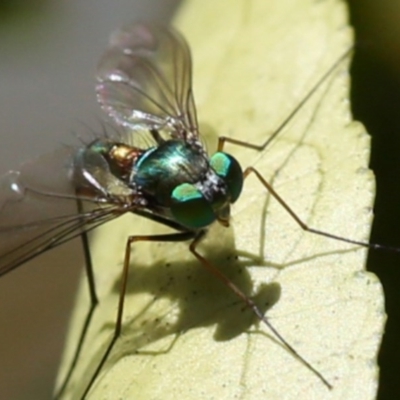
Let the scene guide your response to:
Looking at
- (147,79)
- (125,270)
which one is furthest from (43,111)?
(125,270)

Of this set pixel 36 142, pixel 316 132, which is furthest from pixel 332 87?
pixel 36 142

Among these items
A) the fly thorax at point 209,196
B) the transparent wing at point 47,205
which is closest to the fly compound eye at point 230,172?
the fly thorax at point 209,196

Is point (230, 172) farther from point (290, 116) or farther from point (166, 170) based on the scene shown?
point (290, 116)

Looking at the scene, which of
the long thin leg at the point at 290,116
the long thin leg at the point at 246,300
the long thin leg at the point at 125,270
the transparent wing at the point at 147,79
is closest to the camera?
the long thin leg at the point at 246,300

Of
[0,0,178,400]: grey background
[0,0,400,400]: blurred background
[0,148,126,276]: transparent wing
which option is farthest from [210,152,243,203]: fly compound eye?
[0,0,178,400]: grey background

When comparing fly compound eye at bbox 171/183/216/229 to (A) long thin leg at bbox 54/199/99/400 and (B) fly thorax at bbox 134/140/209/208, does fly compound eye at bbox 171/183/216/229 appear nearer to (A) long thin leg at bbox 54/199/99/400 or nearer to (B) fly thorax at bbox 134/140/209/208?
(B) fly thorax at bbox 134/140/209/208

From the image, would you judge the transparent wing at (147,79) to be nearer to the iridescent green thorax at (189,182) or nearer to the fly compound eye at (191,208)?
the iridescent green thorax at (189,182)

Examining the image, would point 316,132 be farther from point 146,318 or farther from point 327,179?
point 146,318
